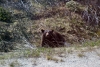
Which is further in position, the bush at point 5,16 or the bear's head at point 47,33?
the bush at point 5,16

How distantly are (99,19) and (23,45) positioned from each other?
4435mm

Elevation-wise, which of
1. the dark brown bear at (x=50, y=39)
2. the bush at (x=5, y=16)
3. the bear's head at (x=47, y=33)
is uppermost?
the bush at (x=5, y=16)

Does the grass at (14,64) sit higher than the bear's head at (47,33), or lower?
lower

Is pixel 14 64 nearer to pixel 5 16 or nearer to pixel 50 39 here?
pixel 50 39

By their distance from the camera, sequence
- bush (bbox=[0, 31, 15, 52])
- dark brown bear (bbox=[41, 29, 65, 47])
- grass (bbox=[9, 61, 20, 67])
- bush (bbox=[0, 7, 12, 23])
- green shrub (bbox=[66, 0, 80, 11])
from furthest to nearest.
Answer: green shrub (bbox=[66, 0, 80, 11]) < bush (bbox=[0, 7, 12, 23]) < dark brown bear (bbox=[41, 29, 65, 47]) < bush (bbox=[0, 31, 15, 52]) < grass (bbox=[9, 61, 20, 67])

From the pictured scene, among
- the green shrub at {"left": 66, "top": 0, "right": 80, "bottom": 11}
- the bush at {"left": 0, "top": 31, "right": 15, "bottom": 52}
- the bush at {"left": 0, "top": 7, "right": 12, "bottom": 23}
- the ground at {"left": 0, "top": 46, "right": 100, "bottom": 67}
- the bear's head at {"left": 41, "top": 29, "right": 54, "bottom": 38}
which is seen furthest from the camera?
the green shrub at {"left": 66, "top": 0, "right": 80, "bottom": 11}

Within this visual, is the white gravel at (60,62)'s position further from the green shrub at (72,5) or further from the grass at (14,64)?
the green shrub at (72,5)

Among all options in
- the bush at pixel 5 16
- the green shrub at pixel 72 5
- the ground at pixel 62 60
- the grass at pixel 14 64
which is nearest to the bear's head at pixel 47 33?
the bush at pixel 5 16

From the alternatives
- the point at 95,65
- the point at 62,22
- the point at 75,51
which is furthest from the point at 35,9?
the point at 95,65

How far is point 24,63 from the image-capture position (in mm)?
6961

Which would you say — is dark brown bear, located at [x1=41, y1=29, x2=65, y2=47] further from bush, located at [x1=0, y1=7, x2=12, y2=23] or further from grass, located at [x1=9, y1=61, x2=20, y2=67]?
grass, located at [x1=9, y1=61, x2=20, y2=67]

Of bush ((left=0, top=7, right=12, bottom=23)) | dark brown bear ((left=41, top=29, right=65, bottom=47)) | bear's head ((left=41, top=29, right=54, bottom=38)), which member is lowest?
dark brown bear ((left=41, top=29, right=65, bottom=47))

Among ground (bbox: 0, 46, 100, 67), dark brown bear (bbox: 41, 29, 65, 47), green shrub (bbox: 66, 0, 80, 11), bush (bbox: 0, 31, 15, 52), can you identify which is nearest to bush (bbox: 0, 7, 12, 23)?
bush (bbox: 0, 31, 15, 52)

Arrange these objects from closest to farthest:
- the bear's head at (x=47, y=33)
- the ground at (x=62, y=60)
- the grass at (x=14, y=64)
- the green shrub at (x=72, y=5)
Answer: the grass at (x=14, y=64), the ground at (x=62, y=60), the bear's head at (x=47, y=33), the green shrub at (x=72, y=5)
